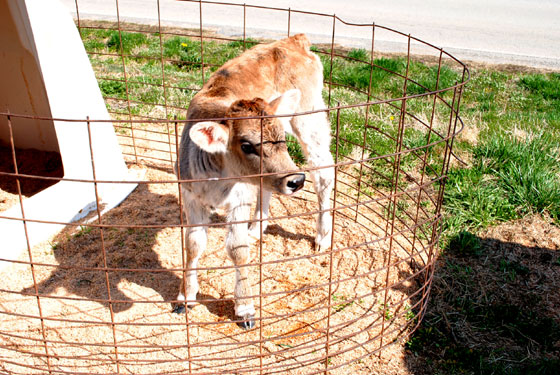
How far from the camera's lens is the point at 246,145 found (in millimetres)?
4656

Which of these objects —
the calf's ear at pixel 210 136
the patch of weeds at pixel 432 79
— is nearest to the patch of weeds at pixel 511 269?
the calf's ear at pixel 210 136

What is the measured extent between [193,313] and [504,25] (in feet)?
43.7

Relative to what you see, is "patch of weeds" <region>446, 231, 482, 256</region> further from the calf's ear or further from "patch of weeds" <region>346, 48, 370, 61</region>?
"patch of weeds" <region>346, 48, 370, 61</region>

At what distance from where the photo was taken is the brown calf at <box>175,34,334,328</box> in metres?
4.59

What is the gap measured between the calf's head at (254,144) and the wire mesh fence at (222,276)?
0.28 meters

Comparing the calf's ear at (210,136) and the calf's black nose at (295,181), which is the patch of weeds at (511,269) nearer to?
the calf's black nose at (295,181)

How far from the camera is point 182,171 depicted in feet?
17.1

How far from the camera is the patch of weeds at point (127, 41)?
11.2 m

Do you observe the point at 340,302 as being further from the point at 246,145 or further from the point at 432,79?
the point at 432,79

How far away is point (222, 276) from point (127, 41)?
7.20m

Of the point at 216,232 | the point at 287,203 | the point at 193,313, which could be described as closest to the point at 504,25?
the point at 287,203

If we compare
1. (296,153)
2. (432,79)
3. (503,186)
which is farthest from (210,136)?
(432,79)

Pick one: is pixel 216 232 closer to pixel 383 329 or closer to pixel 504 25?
pixel 383 329

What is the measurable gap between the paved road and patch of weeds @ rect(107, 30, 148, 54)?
212 cm
